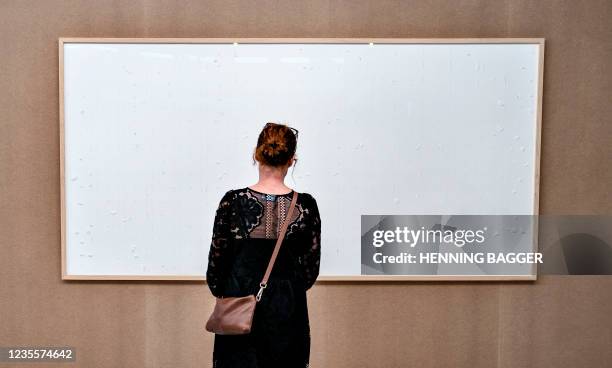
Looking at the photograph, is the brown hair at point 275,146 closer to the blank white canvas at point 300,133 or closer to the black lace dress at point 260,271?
the black lace dress at point 260,271

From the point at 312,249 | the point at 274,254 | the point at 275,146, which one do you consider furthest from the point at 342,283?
the point at 275,146

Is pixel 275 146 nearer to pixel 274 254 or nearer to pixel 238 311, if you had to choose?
pixel 274 254

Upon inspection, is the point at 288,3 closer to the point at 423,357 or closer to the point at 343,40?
the point at 343,40

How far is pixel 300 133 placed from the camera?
2.67 metres

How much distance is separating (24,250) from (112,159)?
66cm

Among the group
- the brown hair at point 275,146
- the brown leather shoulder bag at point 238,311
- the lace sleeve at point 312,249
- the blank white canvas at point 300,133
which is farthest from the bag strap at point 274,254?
the blank white canvas at point 300,133

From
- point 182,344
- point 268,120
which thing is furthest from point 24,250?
point 268,120

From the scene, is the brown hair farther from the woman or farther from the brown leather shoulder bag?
the brown leather shoulder bag

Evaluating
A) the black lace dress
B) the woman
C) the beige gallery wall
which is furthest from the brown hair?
the beige gallery wall

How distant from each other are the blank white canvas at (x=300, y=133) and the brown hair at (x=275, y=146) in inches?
26.5

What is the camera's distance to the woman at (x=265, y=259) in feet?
6.36

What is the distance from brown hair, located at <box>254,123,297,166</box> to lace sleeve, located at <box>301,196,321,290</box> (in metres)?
0.20

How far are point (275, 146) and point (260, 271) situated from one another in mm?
460

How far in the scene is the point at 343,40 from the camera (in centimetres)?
262
